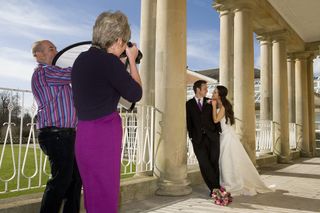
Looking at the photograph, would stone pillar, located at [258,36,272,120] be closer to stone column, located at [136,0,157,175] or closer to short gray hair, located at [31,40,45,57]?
stone column, located at [136,0,157,175]

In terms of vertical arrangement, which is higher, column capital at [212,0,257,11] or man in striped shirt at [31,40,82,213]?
Result: column capital at [212,0,257,11]

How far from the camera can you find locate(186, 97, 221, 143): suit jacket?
6.51 meters

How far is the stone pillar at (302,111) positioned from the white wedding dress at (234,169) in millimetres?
12257

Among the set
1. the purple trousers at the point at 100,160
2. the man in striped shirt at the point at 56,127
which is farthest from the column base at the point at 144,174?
the purple trousers at the point at 100,160

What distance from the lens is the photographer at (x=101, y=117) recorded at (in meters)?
2.17

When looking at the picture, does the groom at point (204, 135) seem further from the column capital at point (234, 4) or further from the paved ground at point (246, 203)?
the column capital at point (234, 4)

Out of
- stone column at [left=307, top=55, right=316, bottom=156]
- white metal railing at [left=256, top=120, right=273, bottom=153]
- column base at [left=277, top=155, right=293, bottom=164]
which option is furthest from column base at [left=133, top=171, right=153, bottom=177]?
stone column at [left=307, top=55, right=316, bottom=156]

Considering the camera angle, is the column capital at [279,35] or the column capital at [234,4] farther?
the column capital at [279,35]

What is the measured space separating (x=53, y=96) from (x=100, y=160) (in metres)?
1.61

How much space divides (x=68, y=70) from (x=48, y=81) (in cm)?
27

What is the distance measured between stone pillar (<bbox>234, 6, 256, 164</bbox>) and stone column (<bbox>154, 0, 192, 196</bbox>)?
4.22 metres

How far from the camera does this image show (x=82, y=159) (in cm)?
221

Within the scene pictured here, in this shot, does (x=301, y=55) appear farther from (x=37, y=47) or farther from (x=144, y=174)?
(x=37, y=47)

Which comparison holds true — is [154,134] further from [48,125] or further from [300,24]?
[300,24]
